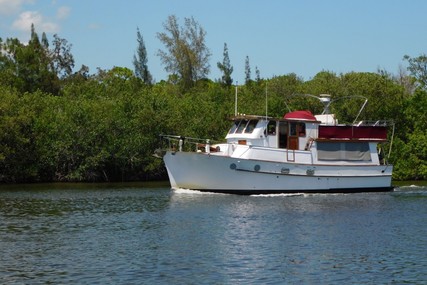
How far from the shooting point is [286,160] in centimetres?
4916

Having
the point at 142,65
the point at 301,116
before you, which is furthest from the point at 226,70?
the point at 301,116

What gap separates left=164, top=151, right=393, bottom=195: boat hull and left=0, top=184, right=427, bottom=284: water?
3.84 feet

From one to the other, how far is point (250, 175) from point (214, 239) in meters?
17.6

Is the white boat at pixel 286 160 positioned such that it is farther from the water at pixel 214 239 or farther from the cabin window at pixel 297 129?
the water at pixel 214 239

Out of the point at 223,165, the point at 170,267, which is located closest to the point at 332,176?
the point at 223,165

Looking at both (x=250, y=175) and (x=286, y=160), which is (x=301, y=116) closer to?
(x=286, y=160)

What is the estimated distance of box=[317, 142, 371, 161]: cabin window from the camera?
50.5 metres

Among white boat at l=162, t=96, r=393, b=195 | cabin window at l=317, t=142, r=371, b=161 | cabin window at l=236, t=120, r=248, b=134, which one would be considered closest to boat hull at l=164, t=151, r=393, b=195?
white boat at l=162, t=96, r=393, b=195

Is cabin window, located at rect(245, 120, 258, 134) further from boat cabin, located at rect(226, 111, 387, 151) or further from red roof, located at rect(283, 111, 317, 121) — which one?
red roof, located at rect(283, 111, 317, 121)

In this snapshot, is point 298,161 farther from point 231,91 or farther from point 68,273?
point 231,91

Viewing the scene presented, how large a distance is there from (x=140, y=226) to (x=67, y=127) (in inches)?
1313

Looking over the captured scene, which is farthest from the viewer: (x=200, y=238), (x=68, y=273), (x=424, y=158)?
(x=424, y=158)

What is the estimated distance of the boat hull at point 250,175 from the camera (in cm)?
4844

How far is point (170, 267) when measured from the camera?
84.4ft
